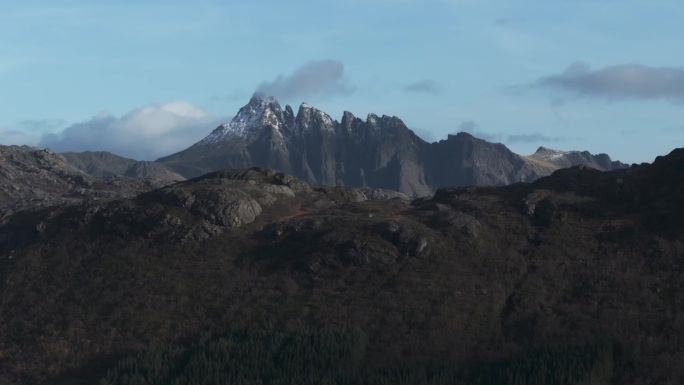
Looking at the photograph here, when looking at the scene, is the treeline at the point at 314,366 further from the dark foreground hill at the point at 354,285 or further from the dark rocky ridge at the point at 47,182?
the dark rocky ridge at the point at 47,182

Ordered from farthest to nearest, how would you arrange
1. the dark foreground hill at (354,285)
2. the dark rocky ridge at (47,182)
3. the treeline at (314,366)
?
the dark rocky ridge at (47,182), the dark foreground hill at (354,285), the treeline at (314,366)

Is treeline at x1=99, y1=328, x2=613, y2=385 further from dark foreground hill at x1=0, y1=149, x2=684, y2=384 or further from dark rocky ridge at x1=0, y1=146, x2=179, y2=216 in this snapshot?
dark rocky ridge at x1=0, y1=146, x2=179, y2=216

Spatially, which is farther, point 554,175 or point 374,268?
point 554,175

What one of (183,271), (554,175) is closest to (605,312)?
(554,175)

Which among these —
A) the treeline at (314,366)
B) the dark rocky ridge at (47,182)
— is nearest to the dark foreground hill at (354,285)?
the treeline at (314,366)

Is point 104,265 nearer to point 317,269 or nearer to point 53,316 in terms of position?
point 53,316

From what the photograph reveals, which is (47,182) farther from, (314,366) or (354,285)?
(314,366)

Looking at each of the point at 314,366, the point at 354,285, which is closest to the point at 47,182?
the point at 354,285
